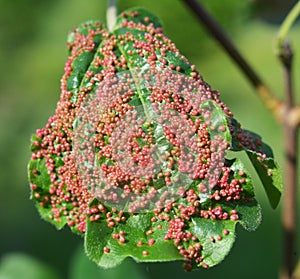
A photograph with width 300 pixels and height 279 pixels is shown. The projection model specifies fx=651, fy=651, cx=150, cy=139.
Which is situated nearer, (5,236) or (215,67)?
(5,236)

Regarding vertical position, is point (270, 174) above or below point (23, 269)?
above

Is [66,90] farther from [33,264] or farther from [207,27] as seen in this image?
[33,264]

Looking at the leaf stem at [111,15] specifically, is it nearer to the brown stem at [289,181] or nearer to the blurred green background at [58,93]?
the brown stem at [289,181]

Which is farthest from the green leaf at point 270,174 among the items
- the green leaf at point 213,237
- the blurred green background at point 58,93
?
the blurred green background at point 58,93

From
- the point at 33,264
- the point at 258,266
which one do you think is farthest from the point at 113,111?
the point at 258,266

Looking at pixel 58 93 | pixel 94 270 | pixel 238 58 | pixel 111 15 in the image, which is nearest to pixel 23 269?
pixel 94 270

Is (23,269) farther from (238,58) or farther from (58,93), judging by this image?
(58,93)
